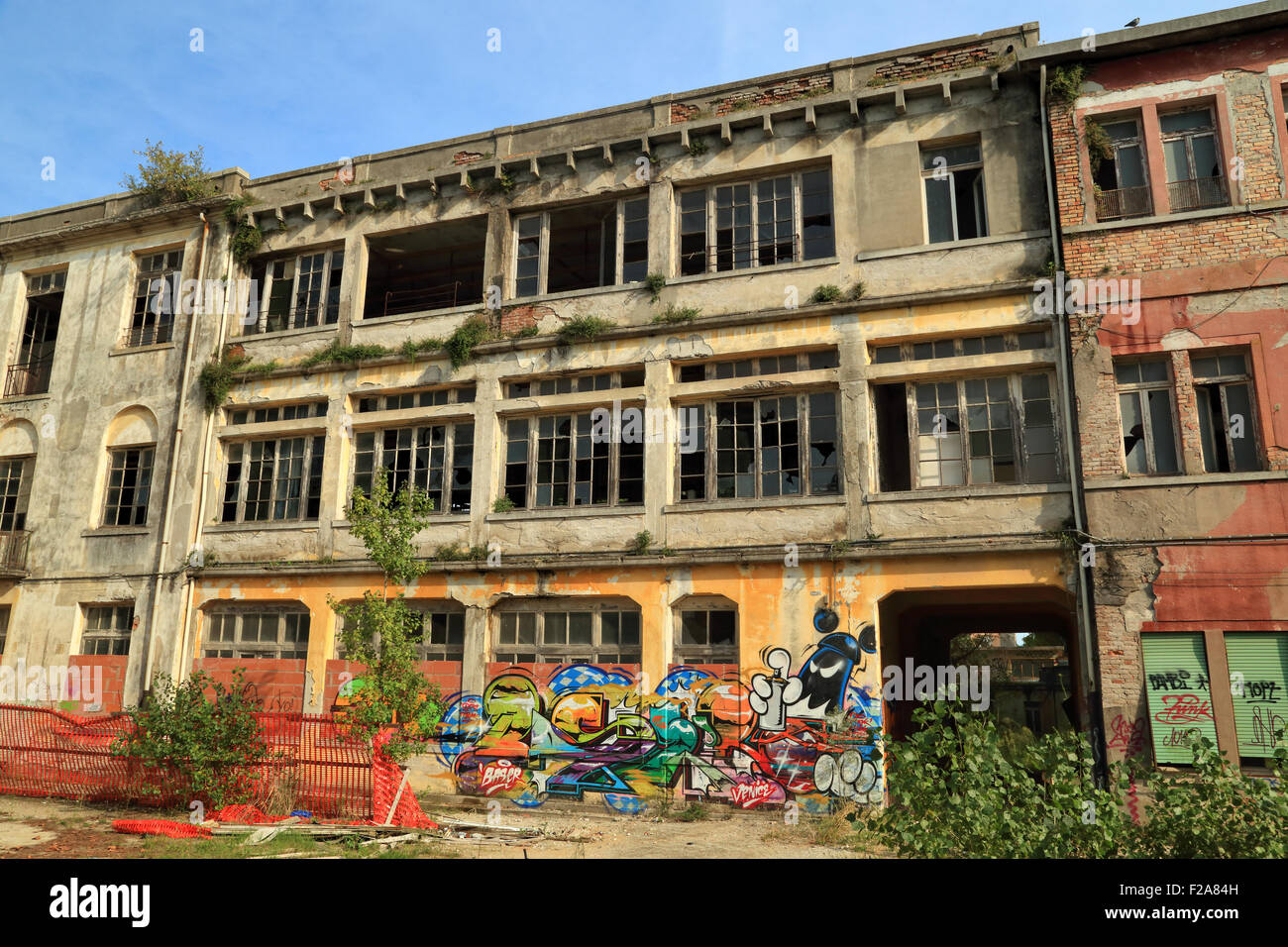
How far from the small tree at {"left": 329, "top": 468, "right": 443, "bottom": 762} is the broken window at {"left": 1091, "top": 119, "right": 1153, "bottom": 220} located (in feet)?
38.4

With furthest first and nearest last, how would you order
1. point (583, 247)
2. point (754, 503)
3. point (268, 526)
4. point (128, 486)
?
point (128, 486)
point (583, 247)
point (268, 526)
point (754, 503)

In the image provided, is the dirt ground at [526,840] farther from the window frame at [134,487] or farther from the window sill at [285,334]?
the window sill at [285,334]

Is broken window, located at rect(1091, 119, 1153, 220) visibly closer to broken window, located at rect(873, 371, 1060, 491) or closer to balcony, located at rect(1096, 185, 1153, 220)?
balcony, located at rect(1096, 185, 1153, 220)

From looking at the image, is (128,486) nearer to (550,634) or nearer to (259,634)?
(259,634)

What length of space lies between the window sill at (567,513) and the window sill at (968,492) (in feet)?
13.1

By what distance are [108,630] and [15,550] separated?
3365 millimetres

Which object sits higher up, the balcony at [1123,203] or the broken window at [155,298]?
the broken window at [155,298]

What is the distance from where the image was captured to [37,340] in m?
21.4

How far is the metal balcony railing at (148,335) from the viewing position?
1933 cm

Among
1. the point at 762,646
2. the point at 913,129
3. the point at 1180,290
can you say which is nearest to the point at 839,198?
the point at 913,129

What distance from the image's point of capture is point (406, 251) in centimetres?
1911

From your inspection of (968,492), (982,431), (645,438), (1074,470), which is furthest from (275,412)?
(1074,470)

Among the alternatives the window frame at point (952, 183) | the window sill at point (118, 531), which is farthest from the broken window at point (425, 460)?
the window frame at point (952, 183)

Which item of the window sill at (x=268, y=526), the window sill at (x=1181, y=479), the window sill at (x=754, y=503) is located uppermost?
the window sill at (x=268, y=526)
